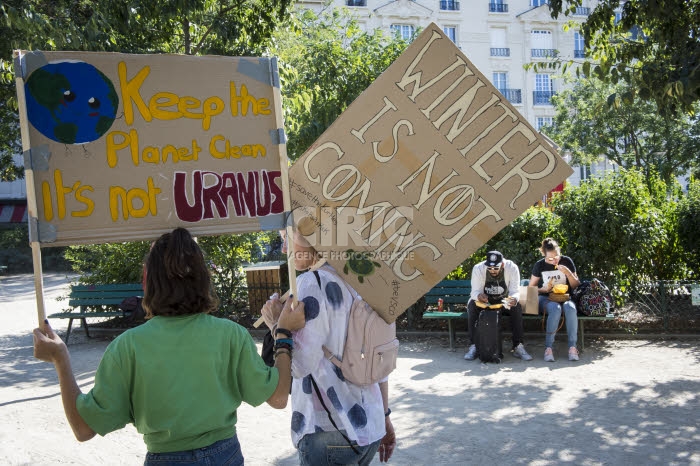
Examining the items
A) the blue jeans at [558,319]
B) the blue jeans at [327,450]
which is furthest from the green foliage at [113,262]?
the blue jeans at [327,450]

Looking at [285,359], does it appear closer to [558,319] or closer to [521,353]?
[521,353]

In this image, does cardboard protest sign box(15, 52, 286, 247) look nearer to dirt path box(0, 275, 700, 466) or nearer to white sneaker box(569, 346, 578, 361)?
dirt path box(0, 275, 700, 466)

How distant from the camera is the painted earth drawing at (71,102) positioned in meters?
2.54

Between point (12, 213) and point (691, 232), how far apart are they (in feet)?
131

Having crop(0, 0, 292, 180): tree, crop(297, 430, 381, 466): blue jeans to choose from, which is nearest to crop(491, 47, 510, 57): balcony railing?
crop(0, 0, 292, 180): tree

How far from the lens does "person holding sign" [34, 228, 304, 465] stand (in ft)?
7.29

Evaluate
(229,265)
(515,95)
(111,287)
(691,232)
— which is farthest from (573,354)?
(515,95)

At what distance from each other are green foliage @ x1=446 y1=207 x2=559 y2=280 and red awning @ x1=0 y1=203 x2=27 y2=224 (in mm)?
36952

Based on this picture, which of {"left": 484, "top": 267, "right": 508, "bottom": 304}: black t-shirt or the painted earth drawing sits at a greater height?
the painted earth drawing

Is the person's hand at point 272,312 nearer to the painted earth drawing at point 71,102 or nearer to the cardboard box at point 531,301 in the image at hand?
the painted earth drawing at point 71,102

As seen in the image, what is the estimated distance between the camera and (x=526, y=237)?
33.3 feet

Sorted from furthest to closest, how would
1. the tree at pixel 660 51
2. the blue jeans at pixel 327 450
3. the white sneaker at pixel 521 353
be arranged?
the white sneaker at pixel 521 353, the tree at pixel 660 51, the blue jeans at pixel 327 450

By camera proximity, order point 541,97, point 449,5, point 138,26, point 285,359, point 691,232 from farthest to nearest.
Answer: point 449,5
point 541,97
point 691,232
point 138,26
point 285,359

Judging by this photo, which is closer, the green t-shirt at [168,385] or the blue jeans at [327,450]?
the green t-shirt at [168,385]
